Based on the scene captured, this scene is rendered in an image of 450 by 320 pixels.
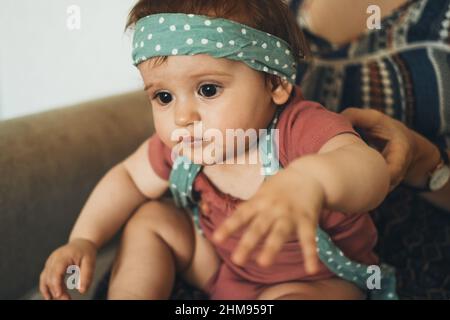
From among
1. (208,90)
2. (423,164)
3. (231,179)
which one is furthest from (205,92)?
(423,164)

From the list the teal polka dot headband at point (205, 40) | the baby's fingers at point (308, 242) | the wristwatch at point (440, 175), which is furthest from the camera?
the wristwatch at point (440, 175)

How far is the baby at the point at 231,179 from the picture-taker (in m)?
0.28

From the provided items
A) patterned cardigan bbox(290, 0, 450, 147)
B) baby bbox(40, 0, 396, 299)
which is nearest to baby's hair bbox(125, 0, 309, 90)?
baby bbox(40, 0, 396, 299)

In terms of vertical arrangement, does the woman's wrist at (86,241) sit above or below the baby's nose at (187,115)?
below

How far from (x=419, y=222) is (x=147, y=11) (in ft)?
1.05

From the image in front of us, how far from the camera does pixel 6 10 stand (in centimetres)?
44

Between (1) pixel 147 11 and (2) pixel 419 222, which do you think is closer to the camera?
(1) pixel 147 11

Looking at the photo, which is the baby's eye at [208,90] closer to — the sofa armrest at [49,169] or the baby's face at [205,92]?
the baby's face at [205,92]

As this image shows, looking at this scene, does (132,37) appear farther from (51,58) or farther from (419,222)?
(419,222)

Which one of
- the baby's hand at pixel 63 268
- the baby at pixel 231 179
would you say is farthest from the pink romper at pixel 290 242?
the baby's hand at pixel 63 268

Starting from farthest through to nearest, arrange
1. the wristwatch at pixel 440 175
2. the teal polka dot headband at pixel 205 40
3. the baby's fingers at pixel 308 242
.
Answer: the wristwatch at pixel 440 175 → the teal polka dot headband at pixel 205 40 → the baby's fingers at pixel 308 242
